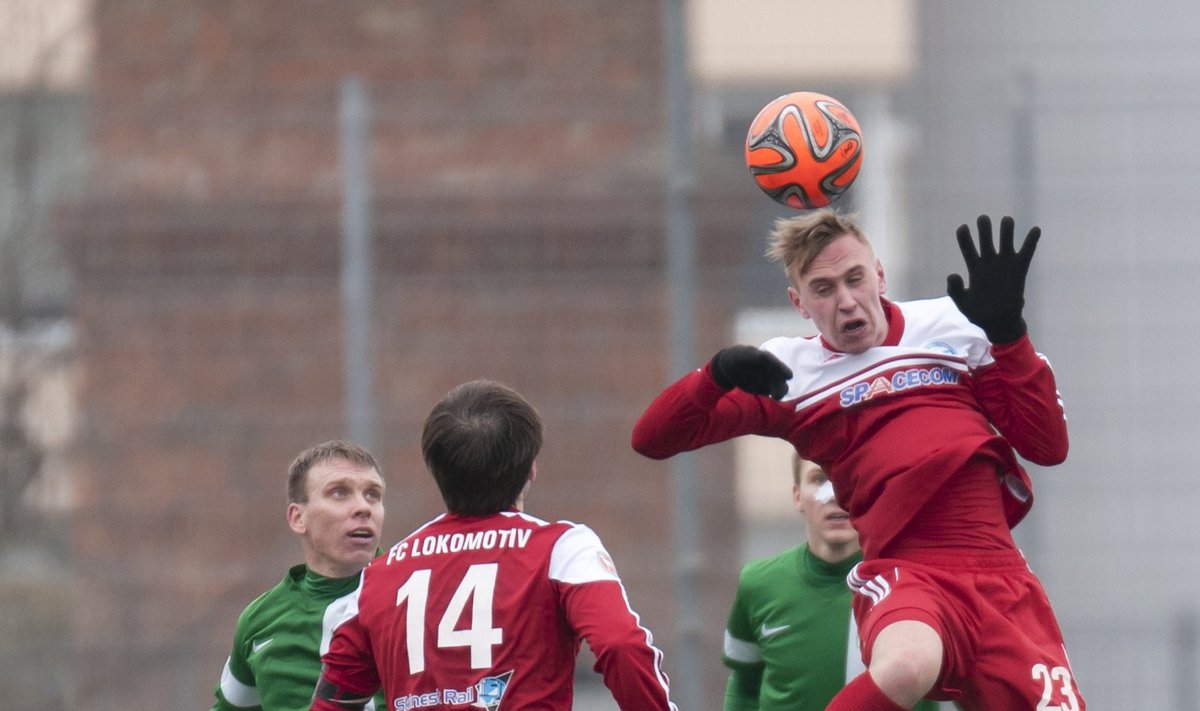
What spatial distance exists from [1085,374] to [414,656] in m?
4.89

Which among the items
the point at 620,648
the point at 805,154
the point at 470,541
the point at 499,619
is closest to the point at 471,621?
the point at 499,619

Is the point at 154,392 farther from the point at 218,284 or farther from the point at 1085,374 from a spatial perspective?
the point at 1085,374

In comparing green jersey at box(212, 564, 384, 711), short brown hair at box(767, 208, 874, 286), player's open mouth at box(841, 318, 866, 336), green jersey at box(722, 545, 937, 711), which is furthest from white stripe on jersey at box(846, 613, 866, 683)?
green jersey at box(212, 564, 384, 711)

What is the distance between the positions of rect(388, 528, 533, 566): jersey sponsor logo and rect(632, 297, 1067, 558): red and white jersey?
62 cm

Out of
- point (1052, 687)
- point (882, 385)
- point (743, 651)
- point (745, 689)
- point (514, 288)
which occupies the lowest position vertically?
point (745, 689)

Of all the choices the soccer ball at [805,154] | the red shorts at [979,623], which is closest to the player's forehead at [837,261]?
the soccer ball at [805,154]

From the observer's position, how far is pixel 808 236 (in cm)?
447

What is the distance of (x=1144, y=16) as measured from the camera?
26.9ft

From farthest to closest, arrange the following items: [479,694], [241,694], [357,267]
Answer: [357,267], [241,694], [479,694]

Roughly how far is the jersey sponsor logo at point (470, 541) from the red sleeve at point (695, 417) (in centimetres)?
59

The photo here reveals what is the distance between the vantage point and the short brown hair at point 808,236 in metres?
4.45

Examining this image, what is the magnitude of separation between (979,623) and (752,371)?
2.48ft

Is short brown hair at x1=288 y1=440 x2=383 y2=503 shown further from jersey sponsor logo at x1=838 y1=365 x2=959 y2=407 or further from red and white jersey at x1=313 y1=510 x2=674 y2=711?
jersey sponsor logo at x1=838 y1=365 x2=959 y2=407

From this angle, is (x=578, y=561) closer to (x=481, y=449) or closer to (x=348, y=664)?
(x=481, y=449)
